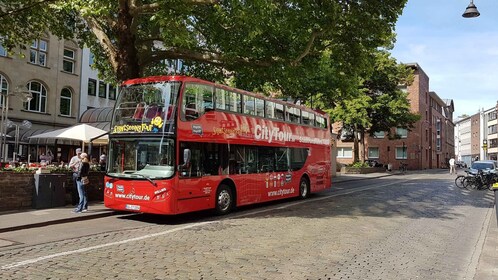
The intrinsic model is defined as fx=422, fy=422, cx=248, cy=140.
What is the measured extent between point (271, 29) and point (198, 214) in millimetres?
6915

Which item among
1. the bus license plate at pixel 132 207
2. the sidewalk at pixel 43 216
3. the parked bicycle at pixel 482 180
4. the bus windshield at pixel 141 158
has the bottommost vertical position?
the sidewalk at pixel 43 216

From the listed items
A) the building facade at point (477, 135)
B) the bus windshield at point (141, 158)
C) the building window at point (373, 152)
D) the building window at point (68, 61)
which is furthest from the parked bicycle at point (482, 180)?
the building facade at point (477, 135)

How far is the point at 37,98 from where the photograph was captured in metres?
32.4

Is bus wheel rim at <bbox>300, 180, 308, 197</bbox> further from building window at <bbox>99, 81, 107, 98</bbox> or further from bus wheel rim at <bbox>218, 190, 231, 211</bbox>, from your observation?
building window at <bbox>99, 81, 107, 98</bbox>

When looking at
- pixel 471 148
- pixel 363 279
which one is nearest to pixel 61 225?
pixel 363 279

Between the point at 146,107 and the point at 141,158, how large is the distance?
1.37 meters

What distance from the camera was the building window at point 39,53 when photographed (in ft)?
106

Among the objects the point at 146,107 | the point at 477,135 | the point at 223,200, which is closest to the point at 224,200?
the point at 223,200

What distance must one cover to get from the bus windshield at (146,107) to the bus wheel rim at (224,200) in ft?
9.42

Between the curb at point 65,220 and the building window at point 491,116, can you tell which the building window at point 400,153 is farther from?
the curb at point 65,220

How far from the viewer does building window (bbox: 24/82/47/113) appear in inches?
1258

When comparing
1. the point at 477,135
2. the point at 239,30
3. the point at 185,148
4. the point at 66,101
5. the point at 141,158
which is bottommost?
the point at 141,158

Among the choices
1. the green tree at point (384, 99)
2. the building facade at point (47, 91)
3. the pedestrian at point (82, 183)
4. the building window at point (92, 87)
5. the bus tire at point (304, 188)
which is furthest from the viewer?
the green tree at point (384, 99)

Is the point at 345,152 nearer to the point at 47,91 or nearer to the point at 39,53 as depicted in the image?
the point at 47,91
